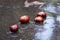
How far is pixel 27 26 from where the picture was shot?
3.84 meters

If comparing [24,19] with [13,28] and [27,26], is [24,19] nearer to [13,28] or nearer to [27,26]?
[27,26]

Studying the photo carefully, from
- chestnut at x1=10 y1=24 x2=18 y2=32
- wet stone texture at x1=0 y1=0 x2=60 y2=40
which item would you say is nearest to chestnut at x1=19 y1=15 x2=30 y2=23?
wet stone texture at x1=0 y1=0 x2=60 y2=40

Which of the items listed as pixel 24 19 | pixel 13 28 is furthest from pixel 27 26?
pixel 13 28

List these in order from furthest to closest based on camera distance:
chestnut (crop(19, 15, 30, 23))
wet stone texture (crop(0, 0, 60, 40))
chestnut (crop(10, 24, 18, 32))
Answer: chestnut (crop(19, 15, 30, 23)) → chestnut (crop(10, 24, 18, 32)) → wet stone texture (crop(0, 0, 60, 40))

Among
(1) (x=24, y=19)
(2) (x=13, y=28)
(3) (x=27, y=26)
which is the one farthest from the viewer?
(1) (x=24, y=19)

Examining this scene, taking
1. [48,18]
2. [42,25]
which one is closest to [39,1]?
[48,18]

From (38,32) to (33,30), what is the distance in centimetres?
12

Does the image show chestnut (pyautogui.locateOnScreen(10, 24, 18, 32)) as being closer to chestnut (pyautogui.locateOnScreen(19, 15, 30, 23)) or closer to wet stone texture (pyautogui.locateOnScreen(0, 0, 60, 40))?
wet stone texture (pyautogui.locateOnScreen(0, 0, 60, 40))

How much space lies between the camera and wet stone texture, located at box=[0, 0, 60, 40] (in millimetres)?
3449

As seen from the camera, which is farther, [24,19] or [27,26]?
[24,19]

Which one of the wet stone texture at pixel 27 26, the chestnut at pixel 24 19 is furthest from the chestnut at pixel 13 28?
the chestnut at pixel 24 19

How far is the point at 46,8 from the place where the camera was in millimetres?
4734

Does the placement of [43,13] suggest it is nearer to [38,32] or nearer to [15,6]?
[38,32]

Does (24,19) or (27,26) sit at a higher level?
(24,19)
